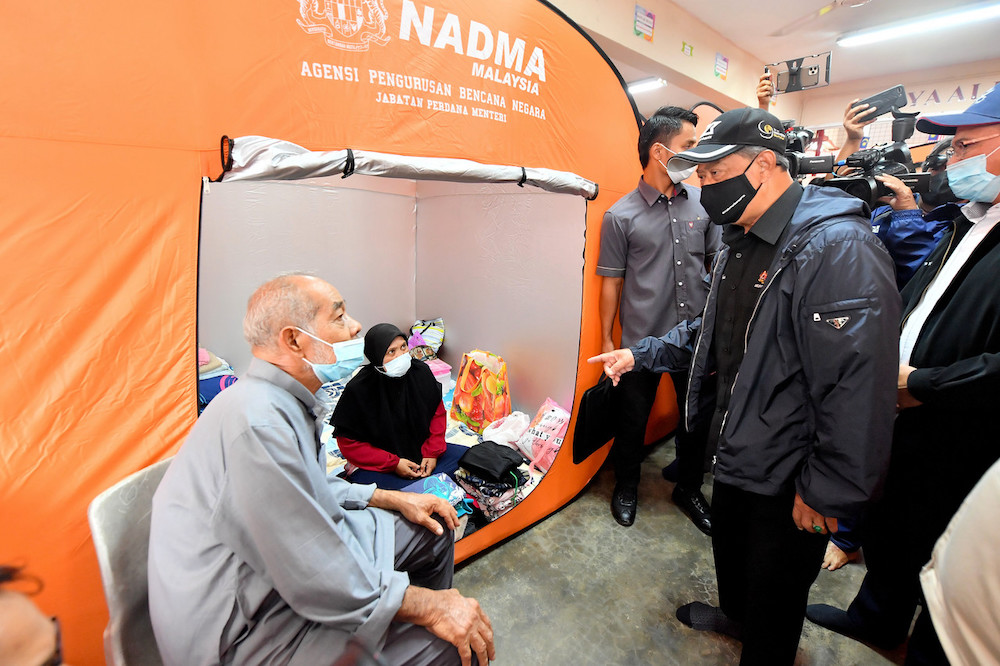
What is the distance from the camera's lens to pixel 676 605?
1.85 meters

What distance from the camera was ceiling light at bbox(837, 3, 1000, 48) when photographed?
4.47 metres

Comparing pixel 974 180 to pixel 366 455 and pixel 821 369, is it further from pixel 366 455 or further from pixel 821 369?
pixel 366 455

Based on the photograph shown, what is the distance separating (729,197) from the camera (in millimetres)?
1293

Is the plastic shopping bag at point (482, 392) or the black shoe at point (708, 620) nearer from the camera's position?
the black shoe at point (708, 620)

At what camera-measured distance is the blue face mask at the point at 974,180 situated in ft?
4.19

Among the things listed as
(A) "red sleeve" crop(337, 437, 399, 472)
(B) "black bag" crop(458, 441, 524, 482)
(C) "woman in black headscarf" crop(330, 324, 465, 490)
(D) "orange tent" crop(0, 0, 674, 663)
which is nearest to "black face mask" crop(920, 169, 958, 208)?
(D) "orange tent" crop(0, 0, 674, 663)

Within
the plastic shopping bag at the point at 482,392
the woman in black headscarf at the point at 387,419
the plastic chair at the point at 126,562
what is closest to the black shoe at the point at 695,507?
the plastic shopping bag at the point at 482,392

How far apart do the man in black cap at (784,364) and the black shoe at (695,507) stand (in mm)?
813

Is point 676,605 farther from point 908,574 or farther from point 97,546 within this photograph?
point 97,546

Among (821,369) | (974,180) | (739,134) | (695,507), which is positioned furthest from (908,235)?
(695,507)

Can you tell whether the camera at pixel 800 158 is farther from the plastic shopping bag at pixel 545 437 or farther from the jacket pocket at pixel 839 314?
the plastic shopping bag at pixel 545 437

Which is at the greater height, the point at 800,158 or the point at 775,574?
the point at 800,158

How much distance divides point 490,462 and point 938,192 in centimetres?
220

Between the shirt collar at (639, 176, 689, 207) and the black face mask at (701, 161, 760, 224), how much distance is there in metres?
0.89
